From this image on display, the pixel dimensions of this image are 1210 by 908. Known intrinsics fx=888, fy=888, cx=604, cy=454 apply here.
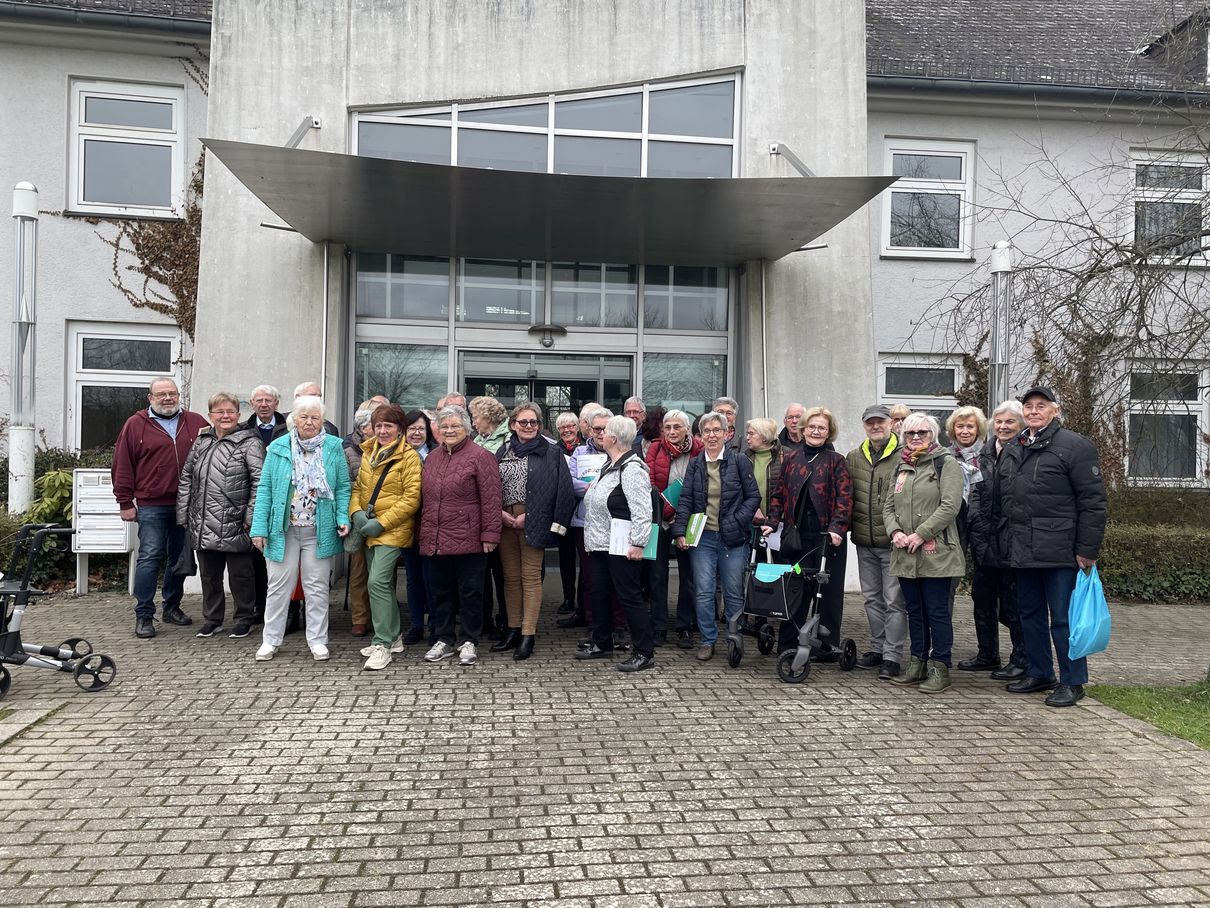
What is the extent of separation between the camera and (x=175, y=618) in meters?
7.55

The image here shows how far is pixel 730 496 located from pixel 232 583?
13.0 ft

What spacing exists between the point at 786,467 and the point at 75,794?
4633mm

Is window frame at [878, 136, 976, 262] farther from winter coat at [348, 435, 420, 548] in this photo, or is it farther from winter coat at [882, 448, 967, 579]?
winter coat at [348, 435, 420, 548]

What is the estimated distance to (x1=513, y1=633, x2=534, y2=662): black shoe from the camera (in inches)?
258

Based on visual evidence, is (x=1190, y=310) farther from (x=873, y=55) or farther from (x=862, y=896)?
(x=873, y=55)

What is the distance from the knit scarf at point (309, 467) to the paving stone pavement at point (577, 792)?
4.13 ft

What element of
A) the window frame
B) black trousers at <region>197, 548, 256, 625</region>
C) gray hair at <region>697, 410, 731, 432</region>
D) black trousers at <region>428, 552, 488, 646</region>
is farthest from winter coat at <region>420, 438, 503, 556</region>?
the window frame

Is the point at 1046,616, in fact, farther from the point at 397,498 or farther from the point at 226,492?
the point at 226,492

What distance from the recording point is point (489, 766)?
4414mm

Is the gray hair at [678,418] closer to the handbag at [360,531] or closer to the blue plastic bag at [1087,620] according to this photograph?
the handbag at [360,531]

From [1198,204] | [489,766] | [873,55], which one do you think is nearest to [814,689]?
[489,766]

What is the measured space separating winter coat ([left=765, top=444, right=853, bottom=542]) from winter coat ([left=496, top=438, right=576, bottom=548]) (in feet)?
5.03

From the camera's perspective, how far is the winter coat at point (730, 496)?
6.38 meters

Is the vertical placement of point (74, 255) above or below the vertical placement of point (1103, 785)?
above
